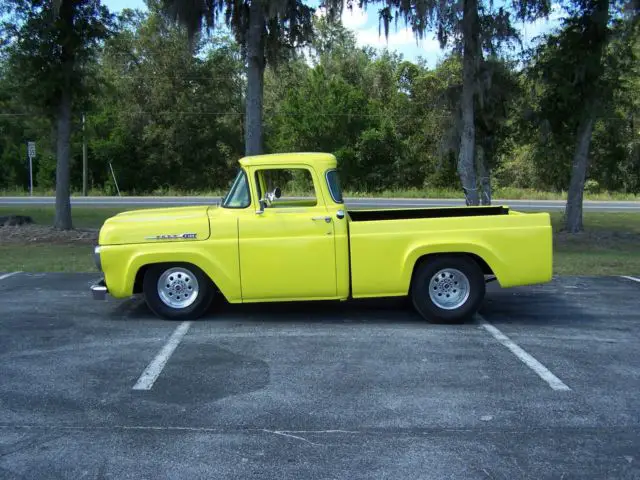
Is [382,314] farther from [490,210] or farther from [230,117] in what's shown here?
[230,117]

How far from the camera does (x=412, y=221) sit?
766 centimetres

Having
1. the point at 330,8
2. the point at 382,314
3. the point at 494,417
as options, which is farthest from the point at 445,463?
the point at 330,8

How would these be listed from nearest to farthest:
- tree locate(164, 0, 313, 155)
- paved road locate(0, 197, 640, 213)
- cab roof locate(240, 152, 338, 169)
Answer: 1. cab roof locate(240, 152, 338, 169)
2. tree locate(164, 0, 313, 155)
3. paved road locate(0, 197, 640, 213)

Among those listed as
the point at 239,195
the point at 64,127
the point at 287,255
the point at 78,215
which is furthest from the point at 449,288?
the point at 78,215

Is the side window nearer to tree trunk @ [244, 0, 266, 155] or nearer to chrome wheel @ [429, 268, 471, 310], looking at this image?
chrome wheel @ [429, 268, 471, 310]

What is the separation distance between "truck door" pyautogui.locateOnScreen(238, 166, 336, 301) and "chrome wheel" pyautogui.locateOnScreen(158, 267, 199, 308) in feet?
2.07

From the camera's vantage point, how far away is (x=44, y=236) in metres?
17.0

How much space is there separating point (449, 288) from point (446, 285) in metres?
0.05

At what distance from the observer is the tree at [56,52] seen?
54.2 ft

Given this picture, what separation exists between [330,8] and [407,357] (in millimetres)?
10367

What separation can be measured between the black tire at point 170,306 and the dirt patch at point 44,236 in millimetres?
9015

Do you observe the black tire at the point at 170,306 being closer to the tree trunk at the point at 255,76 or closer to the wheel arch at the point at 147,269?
the wheel arch at the point at 147,269

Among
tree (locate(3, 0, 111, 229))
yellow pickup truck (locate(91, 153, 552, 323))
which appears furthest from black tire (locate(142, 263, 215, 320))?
tree (locate(3, 0, 111, 229))

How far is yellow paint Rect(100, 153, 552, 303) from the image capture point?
761 cm
